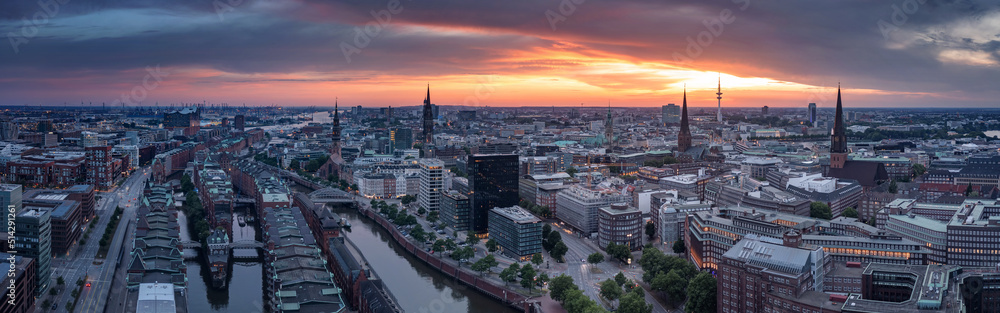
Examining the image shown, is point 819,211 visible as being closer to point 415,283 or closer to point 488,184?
point 488,184

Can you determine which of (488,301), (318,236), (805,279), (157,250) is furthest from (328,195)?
(805,279)

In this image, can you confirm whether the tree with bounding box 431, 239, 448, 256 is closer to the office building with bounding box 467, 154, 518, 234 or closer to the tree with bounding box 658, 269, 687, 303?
the office building with bounding box 467, 154, 518, 234

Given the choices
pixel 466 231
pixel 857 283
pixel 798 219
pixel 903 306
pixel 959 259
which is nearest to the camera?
pixel 903 306

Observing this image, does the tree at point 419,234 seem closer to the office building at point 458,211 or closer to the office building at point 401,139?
the office building at point 458,211

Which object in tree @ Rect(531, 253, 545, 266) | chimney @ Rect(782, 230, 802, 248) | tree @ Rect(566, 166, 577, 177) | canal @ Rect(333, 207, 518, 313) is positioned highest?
chimney @ Rect(782, 230, 802, 248)

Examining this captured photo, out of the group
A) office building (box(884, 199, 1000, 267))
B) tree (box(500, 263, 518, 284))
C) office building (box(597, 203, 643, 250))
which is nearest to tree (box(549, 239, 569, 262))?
office building (box(597, 203, 643, 250))

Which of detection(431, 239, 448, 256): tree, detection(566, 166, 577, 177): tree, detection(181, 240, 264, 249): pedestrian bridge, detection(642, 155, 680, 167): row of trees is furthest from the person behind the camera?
detection(642, 155, 680, 167): row of trees

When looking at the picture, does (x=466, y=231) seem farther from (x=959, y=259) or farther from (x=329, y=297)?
(x=959, y=259)
